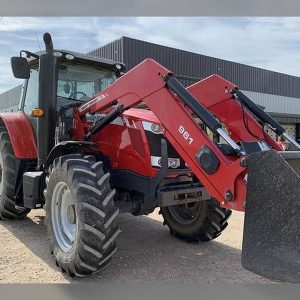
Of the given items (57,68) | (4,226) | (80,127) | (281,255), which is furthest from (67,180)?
(4,226)

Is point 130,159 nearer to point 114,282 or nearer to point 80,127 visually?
point 80,127

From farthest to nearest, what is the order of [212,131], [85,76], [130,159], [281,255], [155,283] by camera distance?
[85,76], [130,159], [155,283], [212,131], [281,255]

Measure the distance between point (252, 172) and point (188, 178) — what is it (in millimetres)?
1686

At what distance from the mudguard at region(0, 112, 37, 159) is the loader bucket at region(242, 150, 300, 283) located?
3.48m

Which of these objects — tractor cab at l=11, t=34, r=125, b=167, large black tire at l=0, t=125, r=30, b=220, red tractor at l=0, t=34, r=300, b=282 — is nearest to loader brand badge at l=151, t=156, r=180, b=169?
red tractor at l=0, t=34, r=300, b=282

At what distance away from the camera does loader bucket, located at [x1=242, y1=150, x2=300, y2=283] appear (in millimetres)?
2902

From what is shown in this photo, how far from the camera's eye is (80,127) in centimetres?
503

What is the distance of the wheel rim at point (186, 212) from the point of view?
5380mm

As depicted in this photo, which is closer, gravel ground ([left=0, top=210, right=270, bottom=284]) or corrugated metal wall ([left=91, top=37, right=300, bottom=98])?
gravel ground ([left=0, top=210, right=270, bottom=284])

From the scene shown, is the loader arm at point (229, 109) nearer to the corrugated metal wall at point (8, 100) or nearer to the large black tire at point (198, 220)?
the large black tire at point (198, 220)

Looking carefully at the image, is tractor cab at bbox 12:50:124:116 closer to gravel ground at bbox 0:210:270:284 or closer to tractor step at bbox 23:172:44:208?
tractor step at bbox 23:172:44:208

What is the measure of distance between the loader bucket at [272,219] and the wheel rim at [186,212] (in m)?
2.29

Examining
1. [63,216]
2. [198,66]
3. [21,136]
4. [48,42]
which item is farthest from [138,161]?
[198,66]

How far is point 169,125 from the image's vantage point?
3820 mm
